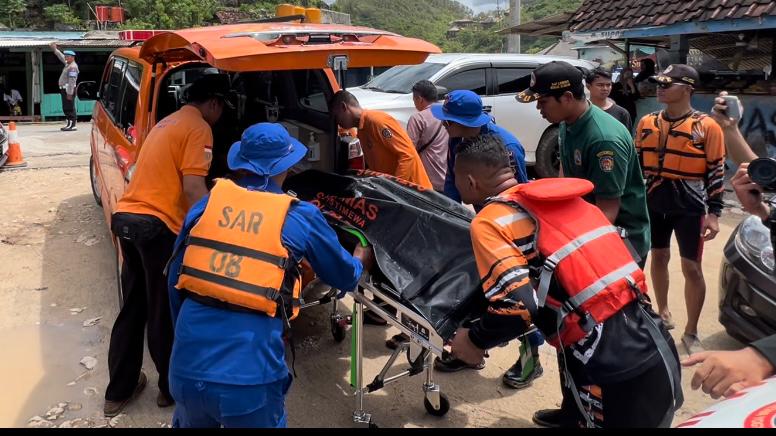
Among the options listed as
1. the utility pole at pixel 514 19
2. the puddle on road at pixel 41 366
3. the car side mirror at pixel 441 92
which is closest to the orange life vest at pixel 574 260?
the puddle on road at pixel 41 366

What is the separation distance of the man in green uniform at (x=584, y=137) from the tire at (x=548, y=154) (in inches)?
215

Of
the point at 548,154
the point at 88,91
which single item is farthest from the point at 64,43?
the point at 548,154

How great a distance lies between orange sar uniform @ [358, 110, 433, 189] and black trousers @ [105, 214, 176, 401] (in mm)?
1513

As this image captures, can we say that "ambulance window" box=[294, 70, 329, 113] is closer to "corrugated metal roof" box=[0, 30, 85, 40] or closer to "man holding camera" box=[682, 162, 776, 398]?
"man holding camera" box=[682, 162, 776, 398]

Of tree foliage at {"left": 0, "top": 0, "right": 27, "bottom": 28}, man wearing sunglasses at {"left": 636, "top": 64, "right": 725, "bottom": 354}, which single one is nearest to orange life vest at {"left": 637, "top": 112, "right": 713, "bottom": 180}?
man wearing sunglasses at {"left": 636, "top": 64, "right": 725, "bottom": 354}

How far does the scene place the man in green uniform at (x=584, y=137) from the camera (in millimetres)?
3053

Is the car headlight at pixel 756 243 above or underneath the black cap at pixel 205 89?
underneath

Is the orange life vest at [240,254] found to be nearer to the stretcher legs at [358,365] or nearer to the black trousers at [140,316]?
the stretcher legs at [358,365]

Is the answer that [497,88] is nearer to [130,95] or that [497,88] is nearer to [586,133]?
[130,95]

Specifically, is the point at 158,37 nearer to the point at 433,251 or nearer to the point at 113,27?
the point at 433,251

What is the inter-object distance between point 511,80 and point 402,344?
6344mm

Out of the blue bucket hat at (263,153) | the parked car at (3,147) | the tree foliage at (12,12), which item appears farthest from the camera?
the tree foliage at (12,12)

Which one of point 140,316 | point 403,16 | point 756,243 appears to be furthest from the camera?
point 403,16

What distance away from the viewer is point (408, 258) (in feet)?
9.54
